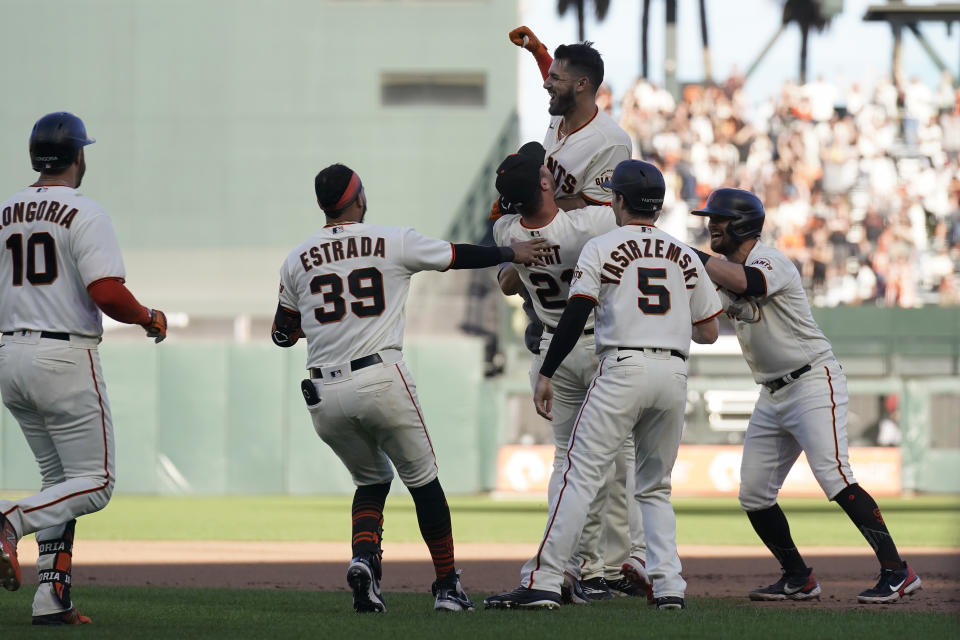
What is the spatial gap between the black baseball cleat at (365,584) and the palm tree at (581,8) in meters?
28.9

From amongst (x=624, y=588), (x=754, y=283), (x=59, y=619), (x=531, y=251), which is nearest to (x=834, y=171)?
(x=754, y=283)

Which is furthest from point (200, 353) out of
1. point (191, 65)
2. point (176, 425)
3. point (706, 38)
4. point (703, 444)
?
point (706, 38)

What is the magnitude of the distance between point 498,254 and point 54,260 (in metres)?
1.96

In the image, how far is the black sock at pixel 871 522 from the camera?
6.62m

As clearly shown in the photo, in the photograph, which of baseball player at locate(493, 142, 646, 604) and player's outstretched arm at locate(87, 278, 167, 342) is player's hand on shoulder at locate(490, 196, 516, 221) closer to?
baseball player at locate(493, 142, 646, 604)

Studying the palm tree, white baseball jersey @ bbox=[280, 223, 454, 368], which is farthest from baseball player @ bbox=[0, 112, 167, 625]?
the palm tree

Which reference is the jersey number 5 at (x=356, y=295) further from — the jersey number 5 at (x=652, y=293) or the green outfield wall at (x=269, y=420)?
the green outfield wall at (x=269, y=420)

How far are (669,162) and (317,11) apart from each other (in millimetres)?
8698

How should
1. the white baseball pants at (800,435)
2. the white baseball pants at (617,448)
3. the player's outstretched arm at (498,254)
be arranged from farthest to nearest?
1. the white baseball pants at (800,435)
2. the player's outstretched arm at (498,254)
3. the white baseball pants at (617,448)

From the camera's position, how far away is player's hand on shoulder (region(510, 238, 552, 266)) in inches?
244

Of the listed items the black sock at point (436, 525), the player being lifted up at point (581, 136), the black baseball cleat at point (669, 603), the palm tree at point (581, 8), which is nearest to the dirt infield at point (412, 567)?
the black baseball cleat at point (669, 603)

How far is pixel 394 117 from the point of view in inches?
1059

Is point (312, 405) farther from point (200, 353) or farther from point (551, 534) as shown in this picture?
point (200, 353)

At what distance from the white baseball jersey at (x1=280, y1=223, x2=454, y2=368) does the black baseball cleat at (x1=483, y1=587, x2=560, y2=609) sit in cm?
123
